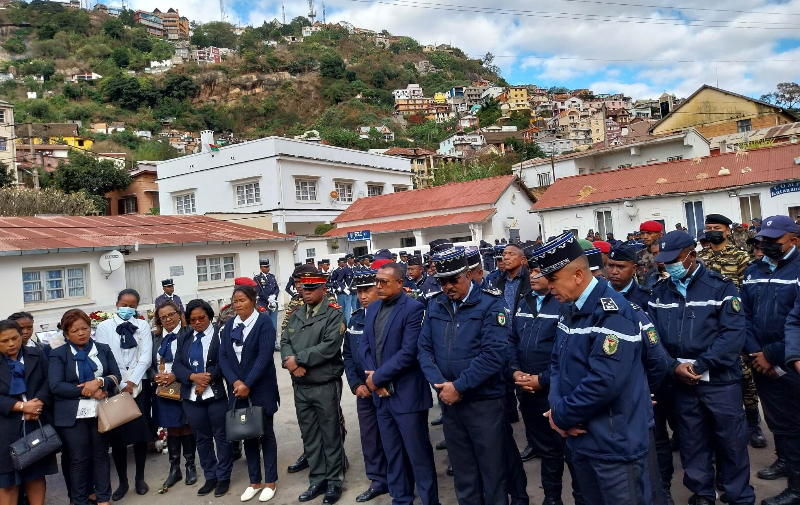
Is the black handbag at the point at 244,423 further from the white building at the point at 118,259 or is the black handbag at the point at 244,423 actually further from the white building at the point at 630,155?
the white building at the point at 630,155

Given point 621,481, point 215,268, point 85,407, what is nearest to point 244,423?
point 85,407

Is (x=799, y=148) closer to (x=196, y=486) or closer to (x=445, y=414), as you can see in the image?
(x=445, y=414)

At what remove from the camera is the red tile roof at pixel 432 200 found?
26125mm

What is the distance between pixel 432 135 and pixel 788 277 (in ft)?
293

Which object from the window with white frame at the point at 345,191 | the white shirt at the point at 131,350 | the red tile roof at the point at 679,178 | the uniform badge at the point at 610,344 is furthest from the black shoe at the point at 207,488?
the window with white frame at the point at 345,191

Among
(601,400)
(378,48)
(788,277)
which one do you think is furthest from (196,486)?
(378,48)

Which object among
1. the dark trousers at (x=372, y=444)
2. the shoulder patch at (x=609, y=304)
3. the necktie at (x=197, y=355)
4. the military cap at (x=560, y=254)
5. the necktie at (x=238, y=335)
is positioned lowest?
the dark trousers at (x=372, y=444)

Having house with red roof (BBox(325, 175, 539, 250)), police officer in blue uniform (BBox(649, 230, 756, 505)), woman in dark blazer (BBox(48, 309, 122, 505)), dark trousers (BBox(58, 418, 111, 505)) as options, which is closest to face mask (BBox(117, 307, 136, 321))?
woman in dark blazer (BBox(48, 309, 122, 505))

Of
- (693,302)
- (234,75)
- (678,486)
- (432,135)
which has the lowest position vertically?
(678,486)

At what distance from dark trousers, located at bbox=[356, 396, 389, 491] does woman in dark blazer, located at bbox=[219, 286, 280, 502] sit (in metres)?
0.92

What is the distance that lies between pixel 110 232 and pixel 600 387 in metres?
16.6

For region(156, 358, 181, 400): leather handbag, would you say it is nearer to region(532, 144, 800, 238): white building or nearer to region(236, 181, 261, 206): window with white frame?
region(532, 144, 800, 238): white building

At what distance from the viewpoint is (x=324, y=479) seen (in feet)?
15.6

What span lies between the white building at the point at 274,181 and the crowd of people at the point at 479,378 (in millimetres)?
23885
